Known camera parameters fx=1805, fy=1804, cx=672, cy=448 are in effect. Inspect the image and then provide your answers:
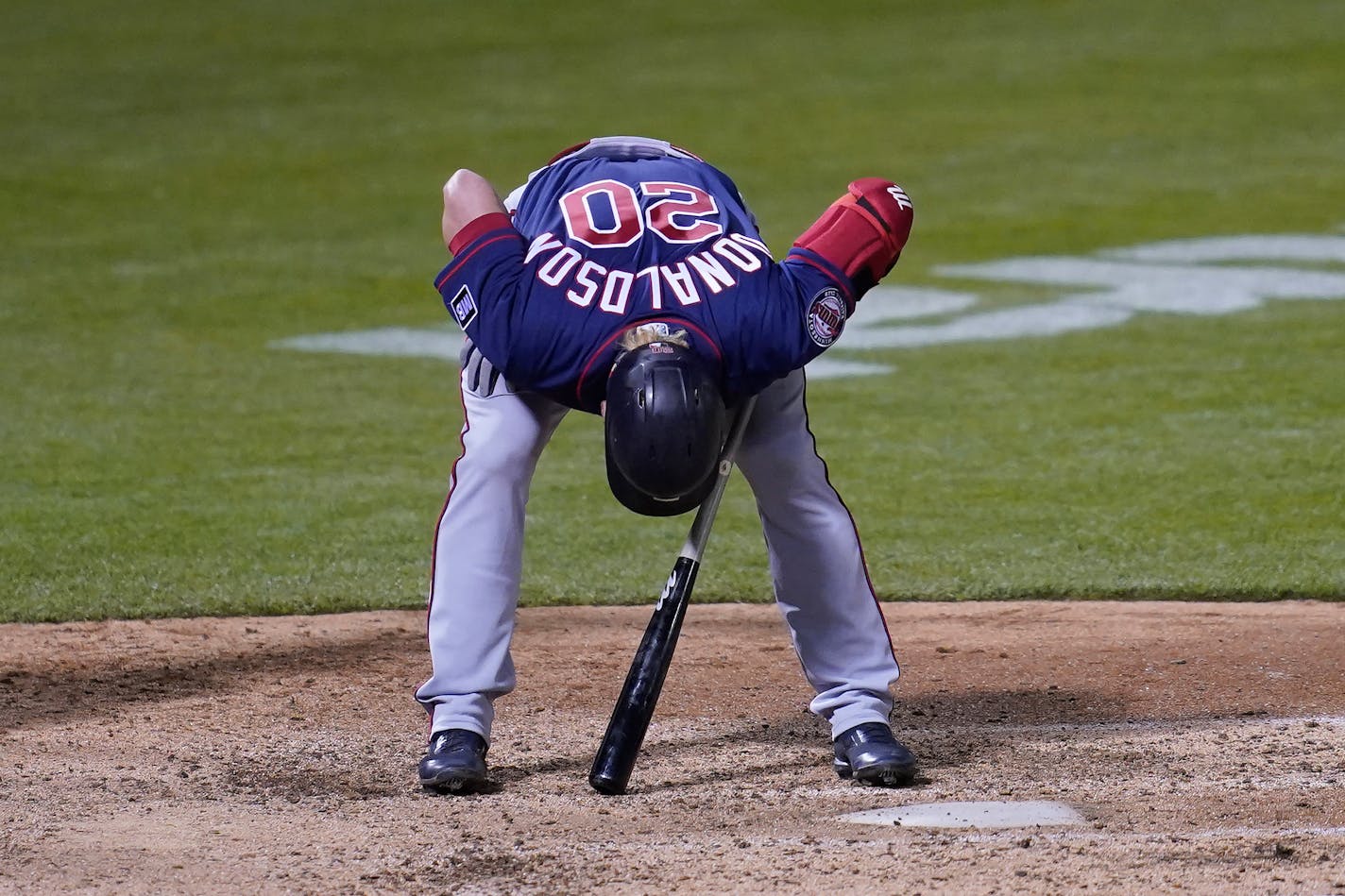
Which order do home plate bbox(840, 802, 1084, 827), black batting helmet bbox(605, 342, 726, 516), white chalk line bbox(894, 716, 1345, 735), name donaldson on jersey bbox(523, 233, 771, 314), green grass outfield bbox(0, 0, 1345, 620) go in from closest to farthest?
black batting helmet bbox(605, 342, 726, 516), home plate bbox(840, 802, 1084, 827), name donaldson on jersey bbox(523, 233, 771, 314), white chalk line bbox(894, 716, 1345, 735), green grass outfield bbox(0, 0, 1345, 620)

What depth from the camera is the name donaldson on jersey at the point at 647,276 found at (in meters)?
3.74

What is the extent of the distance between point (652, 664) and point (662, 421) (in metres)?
0.68

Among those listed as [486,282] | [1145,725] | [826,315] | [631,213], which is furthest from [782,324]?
[1145,725]

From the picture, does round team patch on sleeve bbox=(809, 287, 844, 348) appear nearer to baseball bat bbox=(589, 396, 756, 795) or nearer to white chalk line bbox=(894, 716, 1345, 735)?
baseball bat bbox=(589, 396, 756, 795)

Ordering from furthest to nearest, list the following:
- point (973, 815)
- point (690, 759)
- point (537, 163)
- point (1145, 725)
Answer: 1. point (537, 163)
2. point (1145, 725)
3. point (690, 759)
4. point (973, 815)

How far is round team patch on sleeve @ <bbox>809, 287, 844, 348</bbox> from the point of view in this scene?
3750mm

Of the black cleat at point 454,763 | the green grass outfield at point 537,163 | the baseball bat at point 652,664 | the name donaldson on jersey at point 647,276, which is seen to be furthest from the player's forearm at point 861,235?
the green grass outfield at point 537,163

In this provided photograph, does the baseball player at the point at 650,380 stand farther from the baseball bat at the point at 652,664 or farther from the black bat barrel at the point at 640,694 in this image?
the black bat barrel at the point at 640,694

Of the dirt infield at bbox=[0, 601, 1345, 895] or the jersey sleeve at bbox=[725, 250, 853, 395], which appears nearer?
the dirt infield at bbox=[0, 601, 1345, 895]

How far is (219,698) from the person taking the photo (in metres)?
4.78

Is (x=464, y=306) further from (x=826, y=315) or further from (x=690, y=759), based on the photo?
(x=690, y=759)

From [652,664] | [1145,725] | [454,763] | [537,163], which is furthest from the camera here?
[537,163]

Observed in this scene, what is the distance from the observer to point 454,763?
382 cm

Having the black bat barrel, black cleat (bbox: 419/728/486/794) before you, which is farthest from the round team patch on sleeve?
black cleat (bbox: 419/728/486/794)
